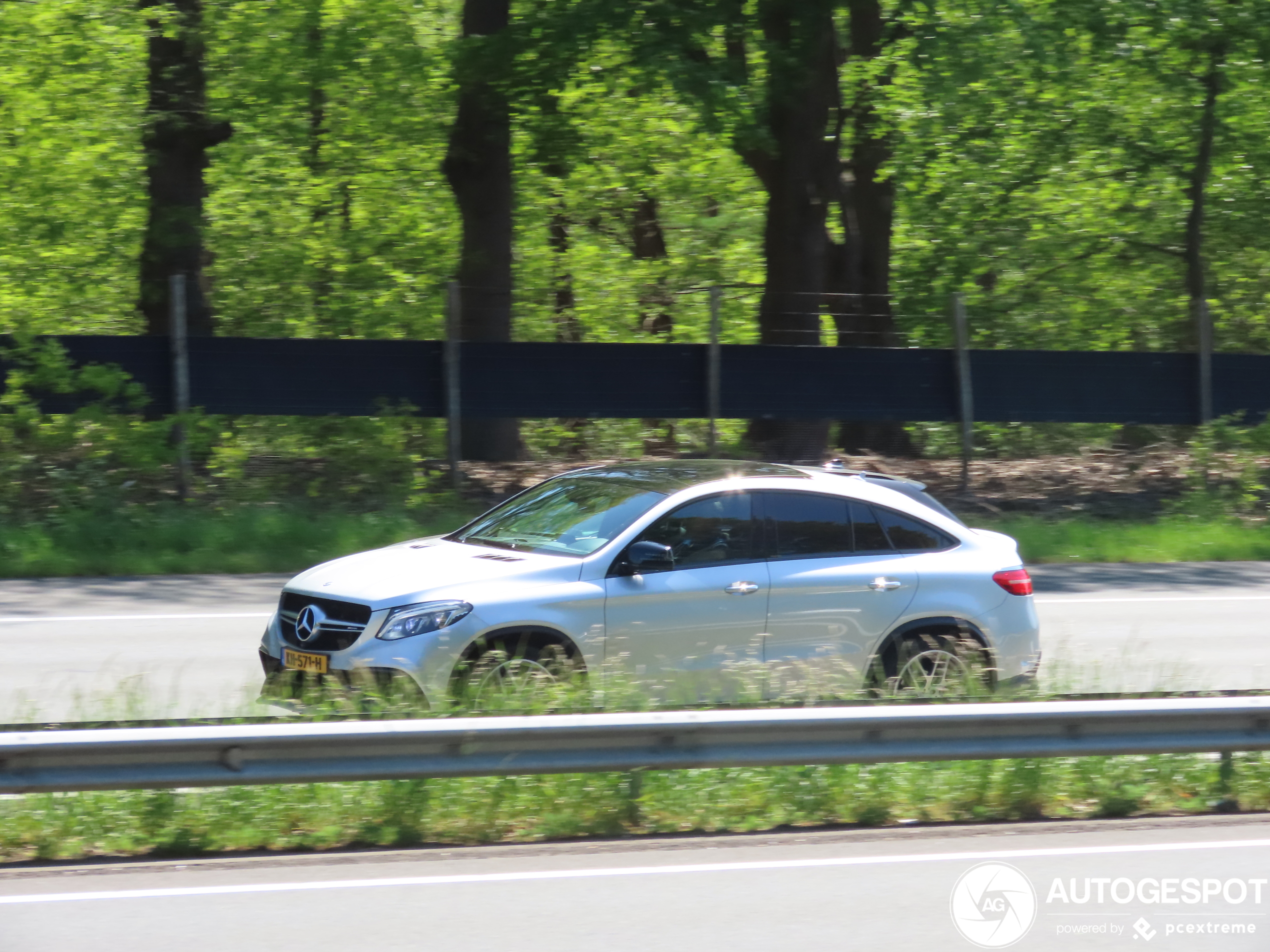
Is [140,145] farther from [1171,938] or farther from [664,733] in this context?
[1171,938]

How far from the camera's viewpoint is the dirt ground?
1838cm

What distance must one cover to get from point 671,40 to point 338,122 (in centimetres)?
838

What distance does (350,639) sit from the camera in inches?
290

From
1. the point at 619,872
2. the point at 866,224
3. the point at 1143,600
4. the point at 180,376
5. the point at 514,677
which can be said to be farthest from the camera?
the point at 866,224

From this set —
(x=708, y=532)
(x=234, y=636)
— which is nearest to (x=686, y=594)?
(x=708, y=532)

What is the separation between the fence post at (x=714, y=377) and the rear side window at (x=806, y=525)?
1002 cm

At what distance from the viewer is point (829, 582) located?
8102mm

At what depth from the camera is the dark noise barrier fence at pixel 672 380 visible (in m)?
17.5

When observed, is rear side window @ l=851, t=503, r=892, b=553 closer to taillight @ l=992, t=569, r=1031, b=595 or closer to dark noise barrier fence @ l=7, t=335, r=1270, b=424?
taillight @ l=992, t=569, r=1031, b=595

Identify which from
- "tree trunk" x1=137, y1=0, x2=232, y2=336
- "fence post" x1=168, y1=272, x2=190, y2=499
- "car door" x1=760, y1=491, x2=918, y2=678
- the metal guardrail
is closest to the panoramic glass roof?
"car door" x1=760, y1=491, x2=918, y2=678

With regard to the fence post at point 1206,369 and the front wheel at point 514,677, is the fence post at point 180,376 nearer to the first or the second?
the front wheel at point 514,677

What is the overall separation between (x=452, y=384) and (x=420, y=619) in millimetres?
10634

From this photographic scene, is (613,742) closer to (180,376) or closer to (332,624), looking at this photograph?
(332,624)

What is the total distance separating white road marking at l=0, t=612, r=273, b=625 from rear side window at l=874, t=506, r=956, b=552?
559 cm
